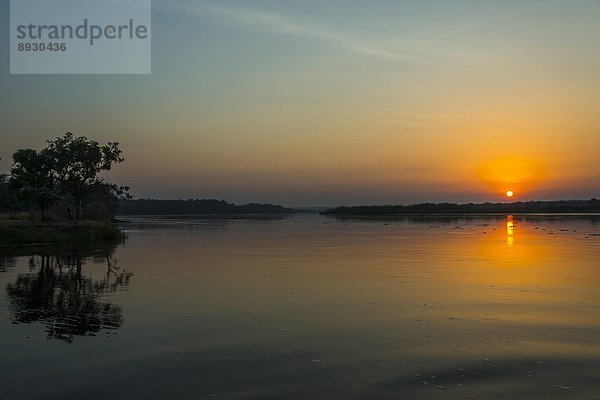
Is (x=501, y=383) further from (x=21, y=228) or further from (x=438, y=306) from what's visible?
(x=21, y=228)

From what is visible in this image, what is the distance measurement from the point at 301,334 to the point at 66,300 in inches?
415

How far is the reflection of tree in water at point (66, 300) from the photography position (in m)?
15.8

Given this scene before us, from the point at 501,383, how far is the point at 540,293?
11.7 m

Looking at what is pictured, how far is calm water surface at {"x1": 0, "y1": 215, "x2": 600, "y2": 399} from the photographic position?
10.5 m

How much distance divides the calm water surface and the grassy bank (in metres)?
21.4

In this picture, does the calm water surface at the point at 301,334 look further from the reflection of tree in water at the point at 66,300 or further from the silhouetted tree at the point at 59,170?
the silhouetted tree at the point at 59,170

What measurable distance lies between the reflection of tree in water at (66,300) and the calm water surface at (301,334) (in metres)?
0.07

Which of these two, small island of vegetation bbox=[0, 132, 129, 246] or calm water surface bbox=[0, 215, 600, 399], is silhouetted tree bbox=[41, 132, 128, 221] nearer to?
small island of vegetation bbox=[0, 132, 129, 246]

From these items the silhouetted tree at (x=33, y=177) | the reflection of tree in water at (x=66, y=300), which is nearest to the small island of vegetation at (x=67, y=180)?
the silhouetted tree at (x=33, y=177)

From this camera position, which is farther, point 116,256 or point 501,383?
point 116,256

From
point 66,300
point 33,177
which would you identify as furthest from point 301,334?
point 33,177

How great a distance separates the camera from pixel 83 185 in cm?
6253

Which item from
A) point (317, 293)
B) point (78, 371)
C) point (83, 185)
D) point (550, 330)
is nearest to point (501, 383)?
point (550, 330)

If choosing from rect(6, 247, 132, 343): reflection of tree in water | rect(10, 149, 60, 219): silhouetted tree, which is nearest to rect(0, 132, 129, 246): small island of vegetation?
rect(10, 149, 60, 219): silhouetted tree
